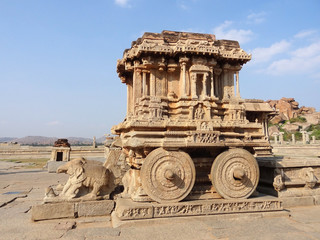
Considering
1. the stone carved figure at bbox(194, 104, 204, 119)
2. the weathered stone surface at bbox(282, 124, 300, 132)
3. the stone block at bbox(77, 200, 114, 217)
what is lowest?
the stone block at bbox(77, 200, 114, 217)

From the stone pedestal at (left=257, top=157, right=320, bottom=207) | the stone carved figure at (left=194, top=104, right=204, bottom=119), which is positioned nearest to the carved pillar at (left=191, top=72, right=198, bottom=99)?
the stone carved figure at (left=194, top=104, right=204, bottom=119)

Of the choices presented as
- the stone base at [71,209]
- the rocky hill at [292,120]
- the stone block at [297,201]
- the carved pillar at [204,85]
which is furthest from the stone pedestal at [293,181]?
the rocky hill at [292,120]

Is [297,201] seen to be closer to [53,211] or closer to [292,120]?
[53,211]

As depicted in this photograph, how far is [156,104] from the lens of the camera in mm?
7750

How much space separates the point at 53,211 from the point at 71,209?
346 millimetres

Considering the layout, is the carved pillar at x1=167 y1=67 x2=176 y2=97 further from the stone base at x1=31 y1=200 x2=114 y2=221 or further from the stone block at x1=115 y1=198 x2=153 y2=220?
the stone block at x1=115 y1=198 x2=153 y2=220

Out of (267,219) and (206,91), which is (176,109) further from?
(267,219)

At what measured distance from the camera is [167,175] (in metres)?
4.73

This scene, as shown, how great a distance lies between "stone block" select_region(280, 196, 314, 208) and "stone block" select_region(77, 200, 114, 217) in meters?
4.24

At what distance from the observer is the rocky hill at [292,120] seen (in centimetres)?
6206

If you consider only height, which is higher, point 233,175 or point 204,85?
point 204,85

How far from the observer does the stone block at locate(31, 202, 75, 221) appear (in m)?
4.69

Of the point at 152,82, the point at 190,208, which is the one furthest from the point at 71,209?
the point at 152,82

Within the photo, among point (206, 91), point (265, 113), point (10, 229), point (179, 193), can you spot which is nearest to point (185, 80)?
point (206, 91)
